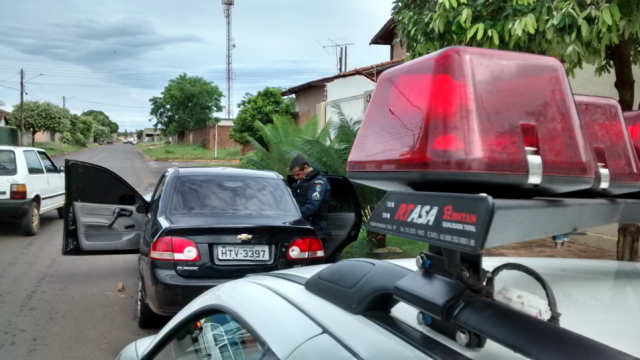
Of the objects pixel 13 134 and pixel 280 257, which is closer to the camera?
pixel 280 257

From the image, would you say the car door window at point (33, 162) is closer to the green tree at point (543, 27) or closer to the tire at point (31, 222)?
the tire at point (31, 222)

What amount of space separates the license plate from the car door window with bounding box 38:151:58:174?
331 inches

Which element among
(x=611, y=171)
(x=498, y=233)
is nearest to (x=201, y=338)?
(x=498, y=233)

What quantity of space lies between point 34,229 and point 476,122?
37.4ft

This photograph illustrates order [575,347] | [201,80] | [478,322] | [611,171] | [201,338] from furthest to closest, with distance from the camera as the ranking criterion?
[201,80], [201,338], [611,171], [478,322], [575,347]

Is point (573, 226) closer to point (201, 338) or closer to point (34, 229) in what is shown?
point (201, 338)

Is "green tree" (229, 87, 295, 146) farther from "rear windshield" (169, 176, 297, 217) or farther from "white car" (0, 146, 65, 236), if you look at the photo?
"rear windshield" (169, 176, 297, 217)

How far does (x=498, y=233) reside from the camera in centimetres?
121

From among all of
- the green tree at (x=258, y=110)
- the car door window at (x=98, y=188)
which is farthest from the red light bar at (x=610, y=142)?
the green tree at (x=258, y=110)

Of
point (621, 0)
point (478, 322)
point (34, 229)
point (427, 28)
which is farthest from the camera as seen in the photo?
point (34, 229)

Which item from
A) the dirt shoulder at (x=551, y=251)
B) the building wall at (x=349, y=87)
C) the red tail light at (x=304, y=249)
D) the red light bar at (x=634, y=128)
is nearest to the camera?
the red light bar at (x=634, y=128)

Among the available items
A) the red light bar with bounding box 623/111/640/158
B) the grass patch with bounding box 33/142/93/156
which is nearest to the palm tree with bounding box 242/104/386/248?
the red light bar with bounding box 623/111/640/158

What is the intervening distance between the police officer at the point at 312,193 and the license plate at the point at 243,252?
1.18 m

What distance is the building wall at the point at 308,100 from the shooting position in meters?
23.5
